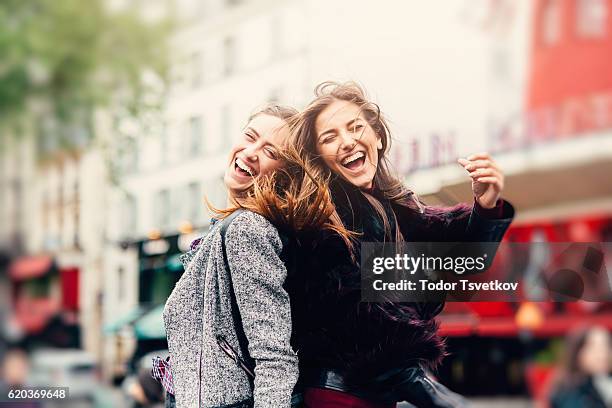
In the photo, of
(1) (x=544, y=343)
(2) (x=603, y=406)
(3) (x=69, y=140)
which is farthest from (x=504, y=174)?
(3) (x=69, y=140)

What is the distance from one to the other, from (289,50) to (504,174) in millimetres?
750

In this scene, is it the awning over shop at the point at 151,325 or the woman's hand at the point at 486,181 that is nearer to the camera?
the woman's hand at the point at 486,181

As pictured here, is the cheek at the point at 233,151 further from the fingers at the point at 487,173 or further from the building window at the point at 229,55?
the fingers at the point at 487,173

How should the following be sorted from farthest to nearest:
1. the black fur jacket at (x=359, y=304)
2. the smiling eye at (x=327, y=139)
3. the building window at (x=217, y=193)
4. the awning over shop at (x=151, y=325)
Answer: the awning over shop at (x=151, y=325)
the building window at (x=217, y=193)
the smiling eye at (x=327, y=139)
the black fur jacket at (x=359, y=304)

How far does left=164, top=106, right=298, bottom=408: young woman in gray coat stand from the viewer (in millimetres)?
2482

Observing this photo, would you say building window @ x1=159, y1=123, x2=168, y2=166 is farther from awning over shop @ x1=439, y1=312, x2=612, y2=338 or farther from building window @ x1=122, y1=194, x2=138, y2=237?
awning over shop @ x1=439, y1=312, x2=612, y2=338

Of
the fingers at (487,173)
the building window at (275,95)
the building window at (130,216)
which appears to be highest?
the building window at (275,95)

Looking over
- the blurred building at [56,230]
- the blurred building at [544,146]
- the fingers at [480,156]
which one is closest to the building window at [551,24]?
the blurred building at [544,146]

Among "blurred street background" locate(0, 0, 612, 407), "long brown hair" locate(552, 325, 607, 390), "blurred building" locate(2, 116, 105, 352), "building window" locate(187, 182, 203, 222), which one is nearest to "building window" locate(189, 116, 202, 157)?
"blurred street background" locate(0, 0, 612, 407)

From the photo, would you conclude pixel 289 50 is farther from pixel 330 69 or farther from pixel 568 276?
pixel 568 276

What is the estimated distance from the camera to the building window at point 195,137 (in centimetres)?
305

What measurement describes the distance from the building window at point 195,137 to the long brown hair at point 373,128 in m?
0.40

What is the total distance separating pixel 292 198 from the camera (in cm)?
268

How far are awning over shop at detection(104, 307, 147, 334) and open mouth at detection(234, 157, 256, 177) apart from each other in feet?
2.10
